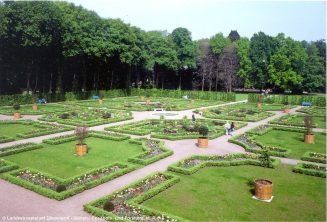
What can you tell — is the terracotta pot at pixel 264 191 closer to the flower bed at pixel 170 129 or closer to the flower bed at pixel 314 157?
the flower bed at pixel 314 157

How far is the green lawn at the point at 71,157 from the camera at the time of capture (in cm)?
1886

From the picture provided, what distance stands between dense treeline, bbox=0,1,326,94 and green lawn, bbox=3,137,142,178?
28.3 m

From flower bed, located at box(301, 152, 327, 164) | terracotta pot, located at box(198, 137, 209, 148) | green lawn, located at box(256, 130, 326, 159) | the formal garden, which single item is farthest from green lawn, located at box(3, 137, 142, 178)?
flower bed, located at box(301, 152, 327, 164)

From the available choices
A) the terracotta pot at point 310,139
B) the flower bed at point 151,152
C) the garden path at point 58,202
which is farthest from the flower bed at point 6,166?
the terracotta pot at point 310,139

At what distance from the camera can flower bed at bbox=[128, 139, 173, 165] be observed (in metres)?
20.1

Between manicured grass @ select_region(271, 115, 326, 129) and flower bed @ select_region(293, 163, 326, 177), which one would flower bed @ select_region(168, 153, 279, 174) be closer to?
flower bed @ select_region(293, 163, 326, 177)

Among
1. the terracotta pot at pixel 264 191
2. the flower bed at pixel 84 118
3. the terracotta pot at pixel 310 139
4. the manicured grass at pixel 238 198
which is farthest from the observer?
the flower bed at pixel 84 118

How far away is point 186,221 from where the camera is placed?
12.2m

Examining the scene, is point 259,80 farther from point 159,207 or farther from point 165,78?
point 159,207

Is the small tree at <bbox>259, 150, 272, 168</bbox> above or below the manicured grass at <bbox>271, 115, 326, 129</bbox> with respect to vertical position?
below

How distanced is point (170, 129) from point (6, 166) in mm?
15277

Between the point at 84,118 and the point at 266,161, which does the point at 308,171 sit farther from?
the point at 84,118

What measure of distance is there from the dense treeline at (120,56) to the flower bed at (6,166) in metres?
31.2

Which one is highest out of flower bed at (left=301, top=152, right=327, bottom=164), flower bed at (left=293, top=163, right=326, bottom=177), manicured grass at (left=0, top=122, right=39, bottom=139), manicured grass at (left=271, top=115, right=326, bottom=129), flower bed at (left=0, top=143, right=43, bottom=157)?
manicured grass at (left=271, top=115, right=326, bottom=129)
